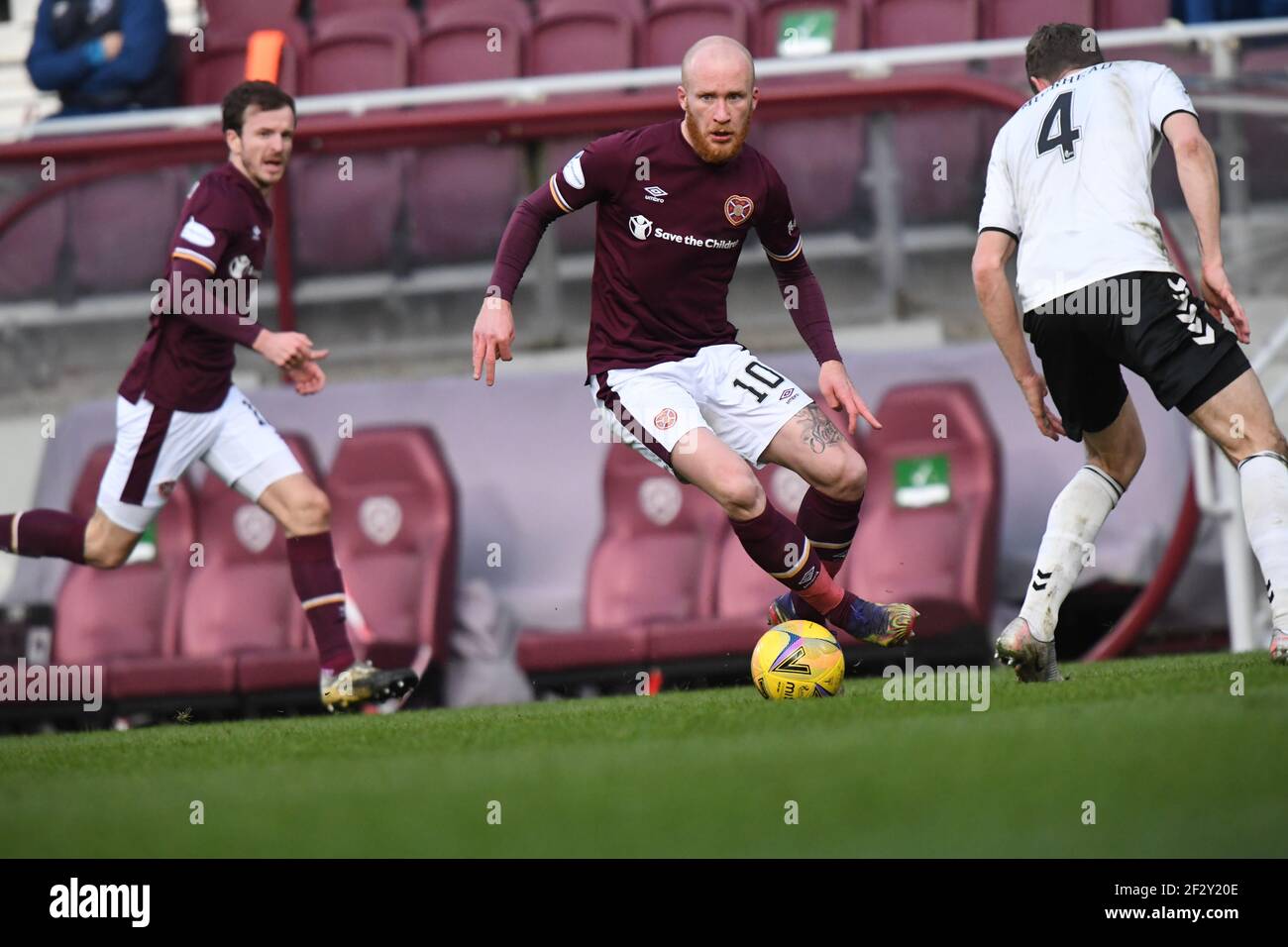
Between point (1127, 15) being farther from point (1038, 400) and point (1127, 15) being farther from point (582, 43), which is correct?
point (1038, 400)

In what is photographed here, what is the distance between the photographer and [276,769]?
4.44 m

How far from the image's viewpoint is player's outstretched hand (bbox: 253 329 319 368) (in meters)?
6.62

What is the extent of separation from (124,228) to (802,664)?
5.37 metres

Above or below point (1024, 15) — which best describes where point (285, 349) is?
below

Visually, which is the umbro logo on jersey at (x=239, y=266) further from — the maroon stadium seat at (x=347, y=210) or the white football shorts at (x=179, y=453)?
the maroon stadium seat at (x=347, y=210)

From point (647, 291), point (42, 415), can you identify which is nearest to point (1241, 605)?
point (647, 291)

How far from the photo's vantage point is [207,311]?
679 cm

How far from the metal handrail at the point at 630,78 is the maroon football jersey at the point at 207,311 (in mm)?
2141

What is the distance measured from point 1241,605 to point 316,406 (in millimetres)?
4872

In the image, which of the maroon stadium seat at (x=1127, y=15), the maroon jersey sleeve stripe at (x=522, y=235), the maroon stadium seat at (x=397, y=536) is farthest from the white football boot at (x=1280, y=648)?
the maroon stadium seat at (x=1127, y=15)

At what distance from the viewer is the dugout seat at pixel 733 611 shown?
8.51 m

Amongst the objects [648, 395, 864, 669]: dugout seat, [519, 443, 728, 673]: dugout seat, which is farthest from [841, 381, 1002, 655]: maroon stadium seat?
[519, 443, 728, 673]: dugout seat

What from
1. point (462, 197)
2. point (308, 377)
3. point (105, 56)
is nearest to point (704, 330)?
point (308, 377)
